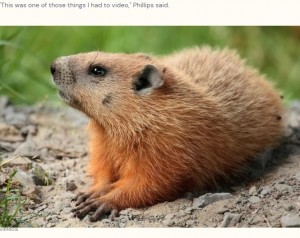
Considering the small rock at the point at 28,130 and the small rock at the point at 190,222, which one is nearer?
the small rock at the point at 190,222

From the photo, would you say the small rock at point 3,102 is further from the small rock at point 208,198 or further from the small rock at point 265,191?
the small rock at point 265,191

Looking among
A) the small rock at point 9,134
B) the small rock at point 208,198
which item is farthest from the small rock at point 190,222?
the small rock at point 9,134

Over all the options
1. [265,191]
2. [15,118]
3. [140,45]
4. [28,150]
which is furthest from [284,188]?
[140,45]

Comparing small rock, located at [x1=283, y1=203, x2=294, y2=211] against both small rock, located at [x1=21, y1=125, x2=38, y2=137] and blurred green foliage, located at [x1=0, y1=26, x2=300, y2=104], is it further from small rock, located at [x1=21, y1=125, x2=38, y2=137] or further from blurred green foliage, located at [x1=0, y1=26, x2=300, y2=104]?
blurred green foliage, located at [x1=0, y1=26, x2=300, y2=104]

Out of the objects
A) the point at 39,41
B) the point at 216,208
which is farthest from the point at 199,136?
the point at 39,41

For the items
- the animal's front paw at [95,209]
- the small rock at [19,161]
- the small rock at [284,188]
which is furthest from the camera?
the small rock at [19,161]

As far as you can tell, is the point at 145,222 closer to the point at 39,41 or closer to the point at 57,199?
the point at 57,199
